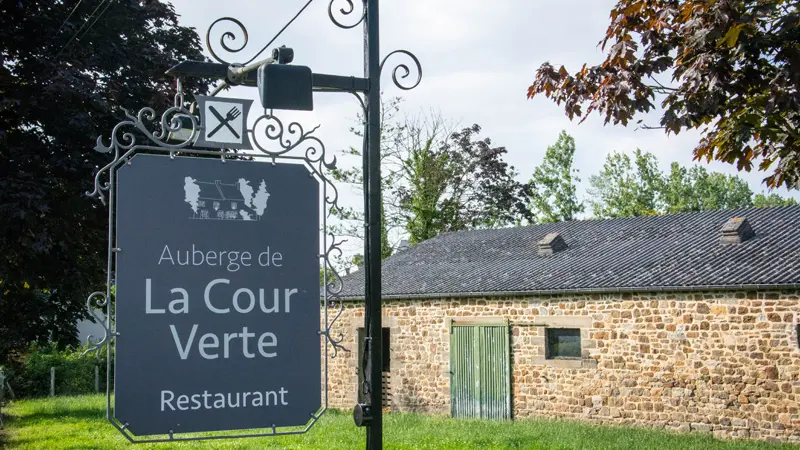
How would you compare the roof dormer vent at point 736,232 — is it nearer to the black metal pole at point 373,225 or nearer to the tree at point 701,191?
the black metal pole at point 373,225

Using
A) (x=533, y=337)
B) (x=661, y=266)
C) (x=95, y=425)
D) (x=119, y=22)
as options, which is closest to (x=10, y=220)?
(x=119, y=22)

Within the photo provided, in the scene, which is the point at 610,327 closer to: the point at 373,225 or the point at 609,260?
the point at 609,260

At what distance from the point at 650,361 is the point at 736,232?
3835 mm

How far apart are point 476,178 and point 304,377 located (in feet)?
117

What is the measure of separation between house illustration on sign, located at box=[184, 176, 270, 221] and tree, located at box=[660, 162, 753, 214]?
53.0 meters

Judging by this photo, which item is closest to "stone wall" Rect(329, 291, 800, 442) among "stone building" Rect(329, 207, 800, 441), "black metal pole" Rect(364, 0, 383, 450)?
"stone building" Rect(329, 207, 800, 441)

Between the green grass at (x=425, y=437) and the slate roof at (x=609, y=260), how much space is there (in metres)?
2.90

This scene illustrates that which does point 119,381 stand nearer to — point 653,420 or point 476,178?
point 653,420

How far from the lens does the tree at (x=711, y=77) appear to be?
6.05m

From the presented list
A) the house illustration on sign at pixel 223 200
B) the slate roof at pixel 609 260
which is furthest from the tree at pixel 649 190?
the house illustration on sign at pixel 223 200

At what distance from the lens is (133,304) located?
3.76 metres

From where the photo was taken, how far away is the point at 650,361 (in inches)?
622

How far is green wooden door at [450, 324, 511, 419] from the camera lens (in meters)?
18.1

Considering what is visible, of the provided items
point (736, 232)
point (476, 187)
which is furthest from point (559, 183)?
point (736, 232)
